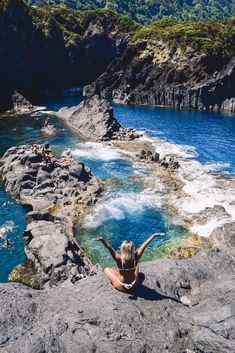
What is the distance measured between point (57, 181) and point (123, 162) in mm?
12374

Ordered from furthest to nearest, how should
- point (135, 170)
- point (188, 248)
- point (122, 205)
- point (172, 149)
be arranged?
1. point (172, 149)
2. point (135, 170)
3. point (122, 205)
4. point (188, 248)

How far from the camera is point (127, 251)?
14.8m

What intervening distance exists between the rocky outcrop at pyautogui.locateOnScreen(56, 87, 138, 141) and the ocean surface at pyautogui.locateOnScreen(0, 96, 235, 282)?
2932 millimetres

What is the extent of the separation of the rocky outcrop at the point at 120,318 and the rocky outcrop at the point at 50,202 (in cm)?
1126

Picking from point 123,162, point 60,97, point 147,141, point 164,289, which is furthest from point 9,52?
point 164,289

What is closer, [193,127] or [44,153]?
[44,153]

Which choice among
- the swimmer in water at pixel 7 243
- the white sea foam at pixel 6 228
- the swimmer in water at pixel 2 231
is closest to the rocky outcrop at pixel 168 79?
the white sea foam at pixel 6 228

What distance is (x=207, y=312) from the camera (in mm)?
14219

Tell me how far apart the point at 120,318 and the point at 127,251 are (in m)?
2.50

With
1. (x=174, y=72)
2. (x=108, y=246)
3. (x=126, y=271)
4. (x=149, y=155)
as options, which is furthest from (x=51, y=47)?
(x=126, y=271)

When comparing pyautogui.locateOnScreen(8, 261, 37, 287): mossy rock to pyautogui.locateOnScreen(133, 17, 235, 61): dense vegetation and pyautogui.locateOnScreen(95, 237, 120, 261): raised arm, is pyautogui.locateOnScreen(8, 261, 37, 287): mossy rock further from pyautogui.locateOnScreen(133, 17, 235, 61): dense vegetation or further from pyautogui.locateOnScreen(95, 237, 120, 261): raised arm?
pyautogui.locateOnScreen(133, 17, 235, 61): dense vegetation

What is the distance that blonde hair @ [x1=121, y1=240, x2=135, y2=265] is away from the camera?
14672mm

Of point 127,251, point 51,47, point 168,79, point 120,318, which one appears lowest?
point 120,318

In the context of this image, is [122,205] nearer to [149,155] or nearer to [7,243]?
[7,243]
